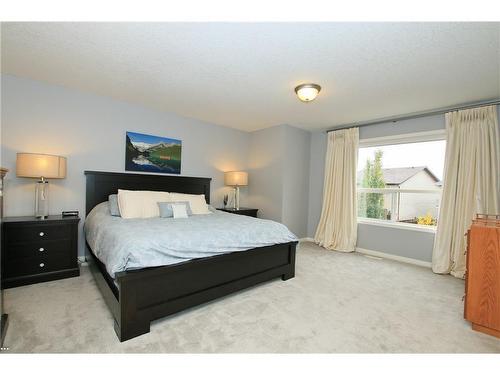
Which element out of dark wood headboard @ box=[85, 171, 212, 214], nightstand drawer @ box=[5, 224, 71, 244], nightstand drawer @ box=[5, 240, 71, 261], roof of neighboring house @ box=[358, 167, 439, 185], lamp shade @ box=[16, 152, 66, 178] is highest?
roof of neighboring house @ box=[358, 167, 439, 185]

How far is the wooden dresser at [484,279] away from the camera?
69.6 inches

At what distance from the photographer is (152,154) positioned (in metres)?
3.80

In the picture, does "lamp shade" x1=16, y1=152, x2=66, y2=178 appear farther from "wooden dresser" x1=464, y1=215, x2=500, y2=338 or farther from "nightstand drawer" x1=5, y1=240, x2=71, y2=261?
"wooden dresser" x1=464, y1=215, x2=500, y2=338

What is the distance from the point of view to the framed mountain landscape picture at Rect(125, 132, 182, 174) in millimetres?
3608

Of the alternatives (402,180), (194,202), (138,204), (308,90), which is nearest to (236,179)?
(194,202)

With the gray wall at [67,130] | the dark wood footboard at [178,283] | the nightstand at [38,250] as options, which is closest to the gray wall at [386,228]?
the dark wood footboard at [178,283]

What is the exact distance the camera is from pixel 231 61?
2.26 metres

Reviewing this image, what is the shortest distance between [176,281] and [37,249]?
1819 mm

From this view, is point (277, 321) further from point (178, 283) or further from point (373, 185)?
point (373, 185)

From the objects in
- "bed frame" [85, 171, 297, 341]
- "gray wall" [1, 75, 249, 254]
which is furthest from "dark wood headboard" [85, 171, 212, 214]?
"gray wall" [1, 75, 249, 254]

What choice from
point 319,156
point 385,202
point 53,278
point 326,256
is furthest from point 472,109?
point 53,278

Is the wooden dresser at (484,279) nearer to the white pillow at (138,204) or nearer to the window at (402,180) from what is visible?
the window at (402,180)

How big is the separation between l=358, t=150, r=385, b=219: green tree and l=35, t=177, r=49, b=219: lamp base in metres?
4.90
